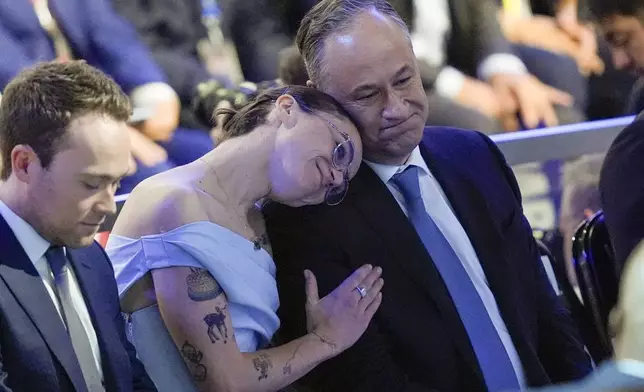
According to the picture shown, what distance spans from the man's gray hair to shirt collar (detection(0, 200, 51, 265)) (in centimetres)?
57

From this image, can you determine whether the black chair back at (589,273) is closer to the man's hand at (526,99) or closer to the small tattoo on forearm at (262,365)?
the small tattoo on forearm at (262,365)

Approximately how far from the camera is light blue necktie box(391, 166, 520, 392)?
1.51 meters

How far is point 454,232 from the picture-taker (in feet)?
5.20

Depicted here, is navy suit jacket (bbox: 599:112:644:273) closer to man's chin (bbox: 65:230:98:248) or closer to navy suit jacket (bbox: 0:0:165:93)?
man's chin (bbox: 65:230:98:248)

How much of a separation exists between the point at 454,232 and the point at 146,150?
3.29 ft

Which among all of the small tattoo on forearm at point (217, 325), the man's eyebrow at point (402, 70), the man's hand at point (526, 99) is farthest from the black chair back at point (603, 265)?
the man's hand at point (526, 99)

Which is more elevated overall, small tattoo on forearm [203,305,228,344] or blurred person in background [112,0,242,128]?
blurred person in background [112,0,242,128]

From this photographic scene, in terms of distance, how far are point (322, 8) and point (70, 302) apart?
683 mm

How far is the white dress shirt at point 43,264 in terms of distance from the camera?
1.24 meters

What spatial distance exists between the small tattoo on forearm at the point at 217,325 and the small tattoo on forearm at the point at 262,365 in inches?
2.7

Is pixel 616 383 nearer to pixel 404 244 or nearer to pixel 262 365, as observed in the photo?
pixel 262 365

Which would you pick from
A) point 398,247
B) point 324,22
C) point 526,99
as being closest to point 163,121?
point 324,22

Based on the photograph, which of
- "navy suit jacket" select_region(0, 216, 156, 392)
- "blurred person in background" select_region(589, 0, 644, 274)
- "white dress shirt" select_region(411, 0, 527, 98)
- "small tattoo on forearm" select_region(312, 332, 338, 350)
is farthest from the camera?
"white dress shirt" select_region(411, 0, 527, 98)

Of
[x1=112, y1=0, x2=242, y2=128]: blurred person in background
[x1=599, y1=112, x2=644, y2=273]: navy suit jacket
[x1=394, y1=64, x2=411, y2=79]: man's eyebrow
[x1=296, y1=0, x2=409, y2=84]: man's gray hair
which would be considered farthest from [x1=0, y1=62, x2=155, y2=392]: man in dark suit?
[x1=112, y1=0, x2=242, y2=128]: blurred person in background
